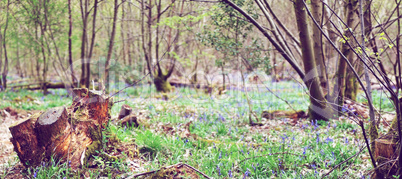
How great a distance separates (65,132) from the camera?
3.00 metres

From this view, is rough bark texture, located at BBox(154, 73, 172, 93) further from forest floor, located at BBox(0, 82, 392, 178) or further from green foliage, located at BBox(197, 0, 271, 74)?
forest floor, located at BBox(0, 82, 392, 178)

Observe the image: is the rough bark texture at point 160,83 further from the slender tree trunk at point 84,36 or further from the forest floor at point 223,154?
the forest floor at point 223,154

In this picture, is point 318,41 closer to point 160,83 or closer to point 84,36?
point 84,36

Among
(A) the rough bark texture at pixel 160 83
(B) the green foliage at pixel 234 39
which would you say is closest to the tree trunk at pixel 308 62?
(B) the green foliage at pixel 234 39

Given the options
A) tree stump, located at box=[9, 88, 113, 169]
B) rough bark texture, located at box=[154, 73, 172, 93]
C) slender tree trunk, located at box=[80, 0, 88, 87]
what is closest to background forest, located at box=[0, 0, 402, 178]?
tree stump, located at box=[9, 88, 113, 169]

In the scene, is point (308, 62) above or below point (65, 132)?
above

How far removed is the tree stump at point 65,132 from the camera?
2.87m

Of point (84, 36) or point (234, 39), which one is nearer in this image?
point (234, 39)

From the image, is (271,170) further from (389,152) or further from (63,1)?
(63,1)

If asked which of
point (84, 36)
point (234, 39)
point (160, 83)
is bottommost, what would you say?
point (160, 83)

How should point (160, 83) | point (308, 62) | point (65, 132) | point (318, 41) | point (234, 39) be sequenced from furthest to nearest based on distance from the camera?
point (160, 83) → point (234, 39) → point (318, 41) → point (308, 62) → point (65, 132)

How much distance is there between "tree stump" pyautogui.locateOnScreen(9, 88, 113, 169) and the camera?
2.87 m

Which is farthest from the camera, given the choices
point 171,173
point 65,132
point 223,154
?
point 223,154

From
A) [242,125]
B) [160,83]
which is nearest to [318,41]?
[242,125]
